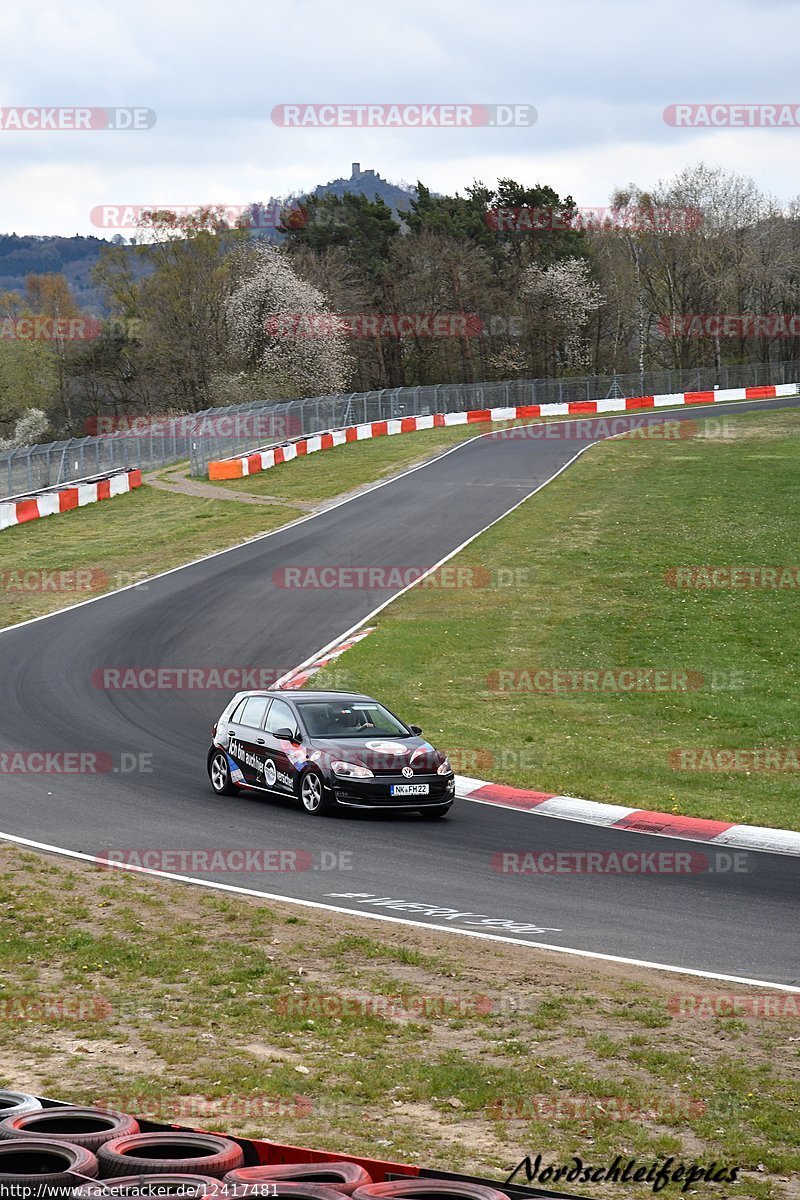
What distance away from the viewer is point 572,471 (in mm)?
46688

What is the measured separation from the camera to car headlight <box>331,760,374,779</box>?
16.1 meters

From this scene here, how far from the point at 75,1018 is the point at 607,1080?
3715 millimetres

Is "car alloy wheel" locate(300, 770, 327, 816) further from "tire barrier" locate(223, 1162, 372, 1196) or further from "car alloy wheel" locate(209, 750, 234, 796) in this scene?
"tire barrier" locate(223, 1162, 372, 1196)

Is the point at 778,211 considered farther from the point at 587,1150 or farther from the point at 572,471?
the point at 587,1150

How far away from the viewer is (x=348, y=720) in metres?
17.2

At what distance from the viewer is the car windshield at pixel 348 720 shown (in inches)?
665

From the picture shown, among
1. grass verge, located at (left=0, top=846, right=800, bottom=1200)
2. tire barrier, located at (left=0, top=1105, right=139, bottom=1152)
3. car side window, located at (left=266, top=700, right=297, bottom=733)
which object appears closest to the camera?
tire barrier, located at (left=0, top=1105, right=139, bottom=1152)

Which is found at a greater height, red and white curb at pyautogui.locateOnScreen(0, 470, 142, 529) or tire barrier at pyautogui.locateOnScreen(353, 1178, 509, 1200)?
red and white curb at pyautogui.locateOnScreen(0, 470, 142, 529)

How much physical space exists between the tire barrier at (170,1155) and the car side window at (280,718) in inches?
402

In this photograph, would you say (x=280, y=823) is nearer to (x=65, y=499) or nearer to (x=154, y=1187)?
(x=154, y=1187)

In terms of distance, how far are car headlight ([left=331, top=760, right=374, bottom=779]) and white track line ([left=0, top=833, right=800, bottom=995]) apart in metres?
3.08

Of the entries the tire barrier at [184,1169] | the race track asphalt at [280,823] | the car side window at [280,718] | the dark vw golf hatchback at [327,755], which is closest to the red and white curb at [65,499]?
the race track asphalt at [280,823]

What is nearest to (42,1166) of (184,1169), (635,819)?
(184,1169)

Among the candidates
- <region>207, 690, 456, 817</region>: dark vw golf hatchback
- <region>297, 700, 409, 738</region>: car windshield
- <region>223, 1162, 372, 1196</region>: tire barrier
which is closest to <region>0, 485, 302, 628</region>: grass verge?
<region>207, 690, 456, 817</region>: dark vw golf hatchback
